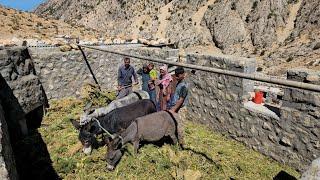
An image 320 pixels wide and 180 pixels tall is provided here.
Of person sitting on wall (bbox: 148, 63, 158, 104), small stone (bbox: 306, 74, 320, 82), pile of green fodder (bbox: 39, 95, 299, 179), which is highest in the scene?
small stone (bbox: 306, 74, 320, 82)

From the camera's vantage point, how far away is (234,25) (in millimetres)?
48812

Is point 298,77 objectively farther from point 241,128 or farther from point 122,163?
point 122,163

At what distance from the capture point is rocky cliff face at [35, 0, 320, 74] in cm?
3706

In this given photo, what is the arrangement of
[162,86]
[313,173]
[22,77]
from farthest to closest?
[22,77]
[162,86]
[313,173]

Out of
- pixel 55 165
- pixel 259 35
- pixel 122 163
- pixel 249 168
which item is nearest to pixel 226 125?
pixel 249 168

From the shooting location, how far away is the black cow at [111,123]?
7309mm

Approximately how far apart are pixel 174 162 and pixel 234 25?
4522 centimetres

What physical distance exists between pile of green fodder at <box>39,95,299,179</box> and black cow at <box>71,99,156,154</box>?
13.0 inches

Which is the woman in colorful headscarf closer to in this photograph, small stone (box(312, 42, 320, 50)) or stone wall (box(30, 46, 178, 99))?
stone wall (box(30, 46, 178, 99))

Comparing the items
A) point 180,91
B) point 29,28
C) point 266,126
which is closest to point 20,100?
point 180,91

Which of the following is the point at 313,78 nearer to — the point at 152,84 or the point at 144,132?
the point at 144,132

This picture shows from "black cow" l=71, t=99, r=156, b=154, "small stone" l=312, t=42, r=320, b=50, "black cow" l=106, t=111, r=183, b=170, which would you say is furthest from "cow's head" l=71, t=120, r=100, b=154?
"small stone" l=312, t=42, r=320, b=50

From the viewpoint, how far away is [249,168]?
697cm

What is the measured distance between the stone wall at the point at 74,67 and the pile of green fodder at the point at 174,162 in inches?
143
